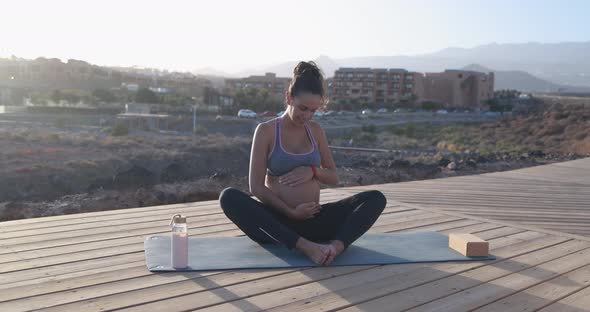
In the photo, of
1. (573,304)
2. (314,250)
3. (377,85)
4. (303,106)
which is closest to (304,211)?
(314,250)

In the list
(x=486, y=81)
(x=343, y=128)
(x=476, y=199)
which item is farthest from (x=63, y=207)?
(x=486, y=81)

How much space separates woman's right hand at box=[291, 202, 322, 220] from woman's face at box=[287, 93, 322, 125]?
0.40 meters

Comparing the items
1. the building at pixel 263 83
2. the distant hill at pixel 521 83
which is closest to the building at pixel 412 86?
the building at pixel 263 83

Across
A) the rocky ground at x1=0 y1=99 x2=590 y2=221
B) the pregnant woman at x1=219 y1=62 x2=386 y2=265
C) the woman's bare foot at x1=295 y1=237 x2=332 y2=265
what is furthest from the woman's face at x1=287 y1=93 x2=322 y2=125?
the rocky ground at x1=0 y1=99 x2=590 y2=221

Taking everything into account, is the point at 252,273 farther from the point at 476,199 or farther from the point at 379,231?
the point at 476,199

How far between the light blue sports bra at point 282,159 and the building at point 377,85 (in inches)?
2989

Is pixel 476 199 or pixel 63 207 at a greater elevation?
pixel 476 199

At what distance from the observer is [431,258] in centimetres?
284

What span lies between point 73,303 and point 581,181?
598 cm

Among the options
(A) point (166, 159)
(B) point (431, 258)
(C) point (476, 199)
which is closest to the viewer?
(B) point (431, 258)

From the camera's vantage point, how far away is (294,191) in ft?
9.48

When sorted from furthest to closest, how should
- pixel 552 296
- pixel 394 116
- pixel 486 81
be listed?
pixel 486 81 < pixel 394 116 < pixel 552 296

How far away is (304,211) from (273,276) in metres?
0.41

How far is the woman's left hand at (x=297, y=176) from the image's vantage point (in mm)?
2852
